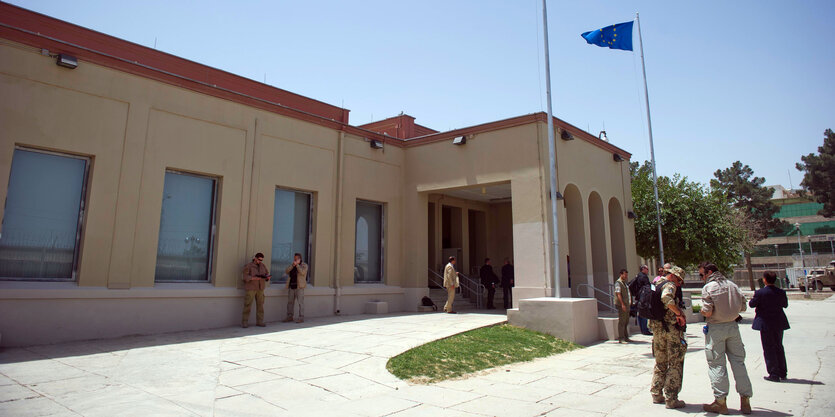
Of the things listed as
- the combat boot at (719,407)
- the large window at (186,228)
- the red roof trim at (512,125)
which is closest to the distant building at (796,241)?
the red roof trim at (512,125)

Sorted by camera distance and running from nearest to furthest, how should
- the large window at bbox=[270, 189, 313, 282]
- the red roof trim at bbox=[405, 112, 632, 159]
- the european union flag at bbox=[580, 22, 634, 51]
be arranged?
the large window at bbox=[270, 189, 313, 282]
the european union flag at bbox=[580, 22, 634, 51]
the red roof trim at bbox=[405, 112, 632, 159]

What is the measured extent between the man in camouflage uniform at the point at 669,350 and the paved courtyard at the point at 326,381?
7.7 inches

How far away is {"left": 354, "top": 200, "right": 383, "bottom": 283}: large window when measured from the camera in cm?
1510

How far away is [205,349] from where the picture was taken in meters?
8.55

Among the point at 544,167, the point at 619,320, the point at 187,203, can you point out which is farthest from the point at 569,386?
the point at 187,203

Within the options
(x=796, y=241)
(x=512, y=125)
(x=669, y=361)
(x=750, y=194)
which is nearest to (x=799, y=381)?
(x=669, y=361)

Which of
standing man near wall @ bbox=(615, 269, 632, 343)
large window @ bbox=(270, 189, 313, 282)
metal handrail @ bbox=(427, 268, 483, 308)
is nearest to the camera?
standing man near wall @ bbox=(615, 269, 632, 343)

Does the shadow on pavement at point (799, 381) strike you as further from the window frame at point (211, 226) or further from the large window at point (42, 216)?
the large window at point (42, 216)

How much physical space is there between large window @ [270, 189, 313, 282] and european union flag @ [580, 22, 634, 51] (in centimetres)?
929

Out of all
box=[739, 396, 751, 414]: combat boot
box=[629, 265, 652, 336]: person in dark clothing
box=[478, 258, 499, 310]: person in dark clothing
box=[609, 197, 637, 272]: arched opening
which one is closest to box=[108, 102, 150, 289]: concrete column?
box=[478, 258, 499, 310]: person in dark clothing

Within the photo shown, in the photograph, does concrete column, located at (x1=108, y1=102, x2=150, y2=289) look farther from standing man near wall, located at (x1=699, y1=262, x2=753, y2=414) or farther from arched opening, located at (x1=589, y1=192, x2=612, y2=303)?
arched opening, located at (x1=589, y1=192, x2=612, y2=303)

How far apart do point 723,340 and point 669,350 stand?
1.85ft

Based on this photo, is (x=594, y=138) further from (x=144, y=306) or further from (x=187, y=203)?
(x=144, y=306)

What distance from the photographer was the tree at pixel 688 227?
57.5ft
